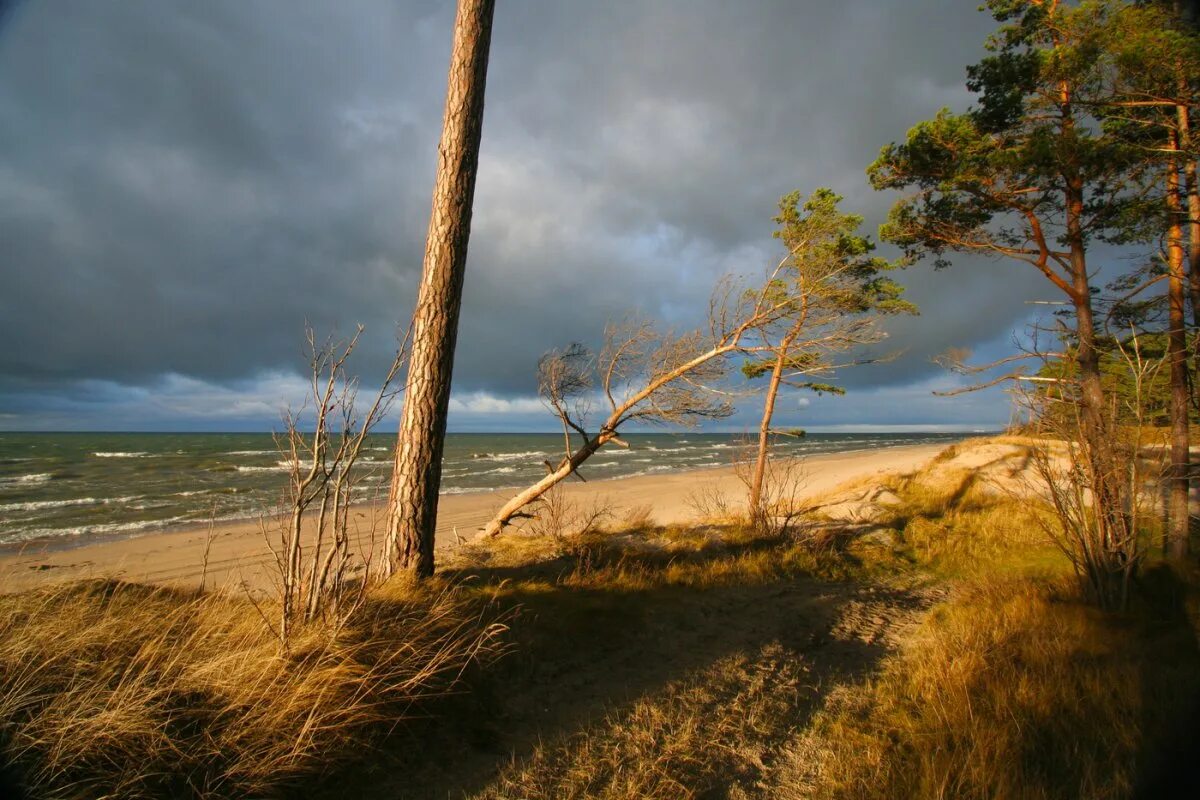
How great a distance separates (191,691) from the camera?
9.18 feet

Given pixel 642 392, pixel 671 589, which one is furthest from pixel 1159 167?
pixel 671 589

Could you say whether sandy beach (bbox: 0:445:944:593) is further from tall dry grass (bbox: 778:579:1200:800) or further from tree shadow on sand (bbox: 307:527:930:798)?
tall dry grass (bbox: 778:579:1200:800)

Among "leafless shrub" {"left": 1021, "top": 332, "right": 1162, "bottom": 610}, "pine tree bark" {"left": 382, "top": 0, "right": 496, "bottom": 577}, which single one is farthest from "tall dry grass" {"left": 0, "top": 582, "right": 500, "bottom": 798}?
"leafless shrub" {"left": 1021, "top": 332, "right": 1162, "bottom": 610}

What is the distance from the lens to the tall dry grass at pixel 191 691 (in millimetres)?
2318

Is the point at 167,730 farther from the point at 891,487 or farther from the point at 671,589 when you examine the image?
the point at 891,487

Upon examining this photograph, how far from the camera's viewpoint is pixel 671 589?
6.33 m

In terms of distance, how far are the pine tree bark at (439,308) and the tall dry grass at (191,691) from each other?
1.32m

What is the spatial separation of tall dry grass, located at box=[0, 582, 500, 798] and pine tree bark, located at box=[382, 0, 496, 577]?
132cm

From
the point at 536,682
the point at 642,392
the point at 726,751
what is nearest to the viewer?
the point at 726,751

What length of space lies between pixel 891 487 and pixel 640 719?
54.2 feet

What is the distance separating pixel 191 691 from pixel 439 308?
3562 mm

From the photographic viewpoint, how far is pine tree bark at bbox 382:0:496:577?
202 inches

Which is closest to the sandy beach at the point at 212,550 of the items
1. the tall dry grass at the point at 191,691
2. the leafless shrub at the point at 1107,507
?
the tall dry grass at the point at 191,691

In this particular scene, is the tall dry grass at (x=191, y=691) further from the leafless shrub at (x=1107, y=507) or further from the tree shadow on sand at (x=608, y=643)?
the leafless shrub at (x=1107, y=507)
